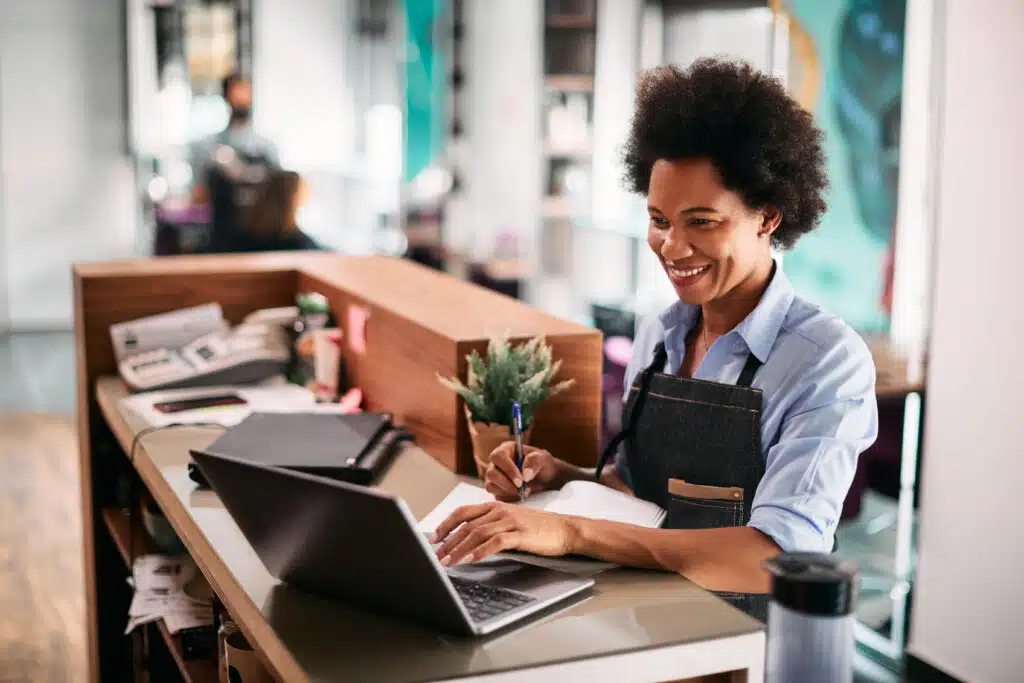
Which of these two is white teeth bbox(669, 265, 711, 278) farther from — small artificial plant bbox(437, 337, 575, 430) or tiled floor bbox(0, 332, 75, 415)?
tiled floor bbox(0, 332, 75, 415)

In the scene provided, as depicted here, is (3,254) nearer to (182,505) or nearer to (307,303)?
(307,303)

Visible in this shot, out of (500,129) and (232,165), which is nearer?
(500,129)

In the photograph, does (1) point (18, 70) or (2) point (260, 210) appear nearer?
(2) point (260, 210)

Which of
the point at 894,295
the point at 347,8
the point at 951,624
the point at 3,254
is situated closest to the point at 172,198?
the point at 3,254

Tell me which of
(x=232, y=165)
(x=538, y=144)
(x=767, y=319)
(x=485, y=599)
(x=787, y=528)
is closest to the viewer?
(x=485, y=599)

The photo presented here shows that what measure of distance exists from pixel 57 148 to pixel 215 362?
23.1 feet

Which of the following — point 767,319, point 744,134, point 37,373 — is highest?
point 744,134

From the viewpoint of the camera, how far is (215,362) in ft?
10.6

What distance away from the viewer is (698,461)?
2025mm

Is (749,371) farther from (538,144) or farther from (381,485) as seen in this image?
(538,144)

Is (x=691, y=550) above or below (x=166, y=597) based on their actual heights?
above

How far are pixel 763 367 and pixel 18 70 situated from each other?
873cm

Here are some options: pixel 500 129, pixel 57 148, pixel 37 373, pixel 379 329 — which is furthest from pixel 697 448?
pixel 57 148

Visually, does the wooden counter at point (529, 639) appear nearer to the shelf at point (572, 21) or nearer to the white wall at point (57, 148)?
the shelf at point (572, 21)
